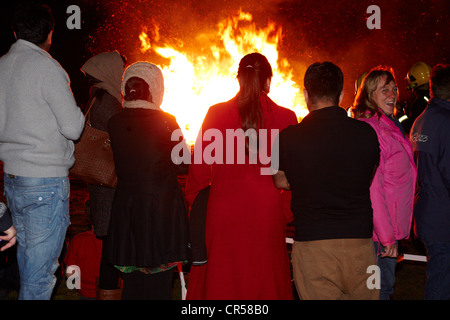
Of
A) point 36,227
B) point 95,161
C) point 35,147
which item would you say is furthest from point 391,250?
point 35,147

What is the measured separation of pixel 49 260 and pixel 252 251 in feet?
5.07

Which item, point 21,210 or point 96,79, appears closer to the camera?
point 21,210

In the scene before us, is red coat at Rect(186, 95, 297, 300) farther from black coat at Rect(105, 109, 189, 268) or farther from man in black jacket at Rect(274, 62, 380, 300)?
man in black jacket at Rect(274, 62, 380, 300)

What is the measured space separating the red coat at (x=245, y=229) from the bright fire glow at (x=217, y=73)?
795 centimetres

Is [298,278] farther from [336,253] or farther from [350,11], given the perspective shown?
[350,11]

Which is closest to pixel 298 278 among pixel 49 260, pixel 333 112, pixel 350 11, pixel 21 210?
pixel 333 112

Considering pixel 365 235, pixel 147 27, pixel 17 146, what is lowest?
pixel 365 235

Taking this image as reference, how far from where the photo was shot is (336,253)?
2.95 meters

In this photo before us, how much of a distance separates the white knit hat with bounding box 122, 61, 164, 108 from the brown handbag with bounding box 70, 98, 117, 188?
540 mm

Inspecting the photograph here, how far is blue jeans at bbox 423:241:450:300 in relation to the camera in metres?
3.82

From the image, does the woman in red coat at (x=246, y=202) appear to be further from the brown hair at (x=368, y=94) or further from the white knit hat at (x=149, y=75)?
the brown hair at (x=368, y=94)

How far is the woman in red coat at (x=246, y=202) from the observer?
3.46 meters

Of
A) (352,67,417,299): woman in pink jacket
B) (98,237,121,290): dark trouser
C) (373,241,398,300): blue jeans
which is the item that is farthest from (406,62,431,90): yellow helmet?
(98,237,121,290): dark trouser

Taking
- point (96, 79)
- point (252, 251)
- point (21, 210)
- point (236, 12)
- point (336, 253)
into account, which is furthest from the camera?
point (236, 12)
